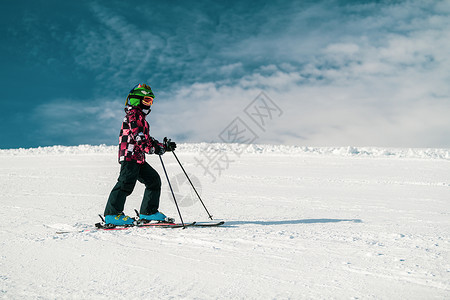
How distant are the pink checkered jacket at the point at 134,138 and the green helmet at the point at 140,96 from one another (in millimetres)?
93

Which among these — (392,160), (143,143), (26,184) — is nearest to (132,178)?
(143,143)

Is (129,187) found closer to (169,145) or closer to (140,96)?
(169,145)

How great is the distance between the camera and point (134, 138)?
14.2 ft

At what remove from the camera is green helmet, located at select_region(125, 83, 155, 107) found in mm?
4461

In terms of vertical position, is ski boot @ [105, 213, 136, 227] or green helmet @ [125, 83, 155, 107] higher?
green helmet @ [125, 83, 155, 107]

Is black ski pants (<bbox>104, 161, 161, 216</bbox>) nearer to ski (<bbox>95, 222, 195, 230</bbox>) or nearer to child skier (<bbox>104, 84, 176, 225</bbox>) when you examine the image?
child skier (<bbox>104, 84, 176, 225</bbox>)

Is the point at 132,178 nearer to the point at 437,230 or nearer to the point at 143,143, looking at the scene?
the point at 143,143

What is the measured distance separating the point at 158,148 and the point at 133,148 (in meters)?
0.33

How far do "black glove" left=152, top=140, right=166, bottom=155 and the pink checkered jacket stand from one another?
0.02m

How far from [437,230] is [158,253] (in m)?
3.49

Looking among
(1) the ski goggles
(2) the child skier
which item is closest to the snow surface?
(2) the child skier

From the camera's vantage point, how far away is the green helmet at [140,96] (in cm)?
446

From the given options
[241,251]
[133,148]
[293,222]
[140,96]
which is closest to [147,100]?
[140,96]

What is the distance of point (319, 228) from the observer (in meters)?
4.20
